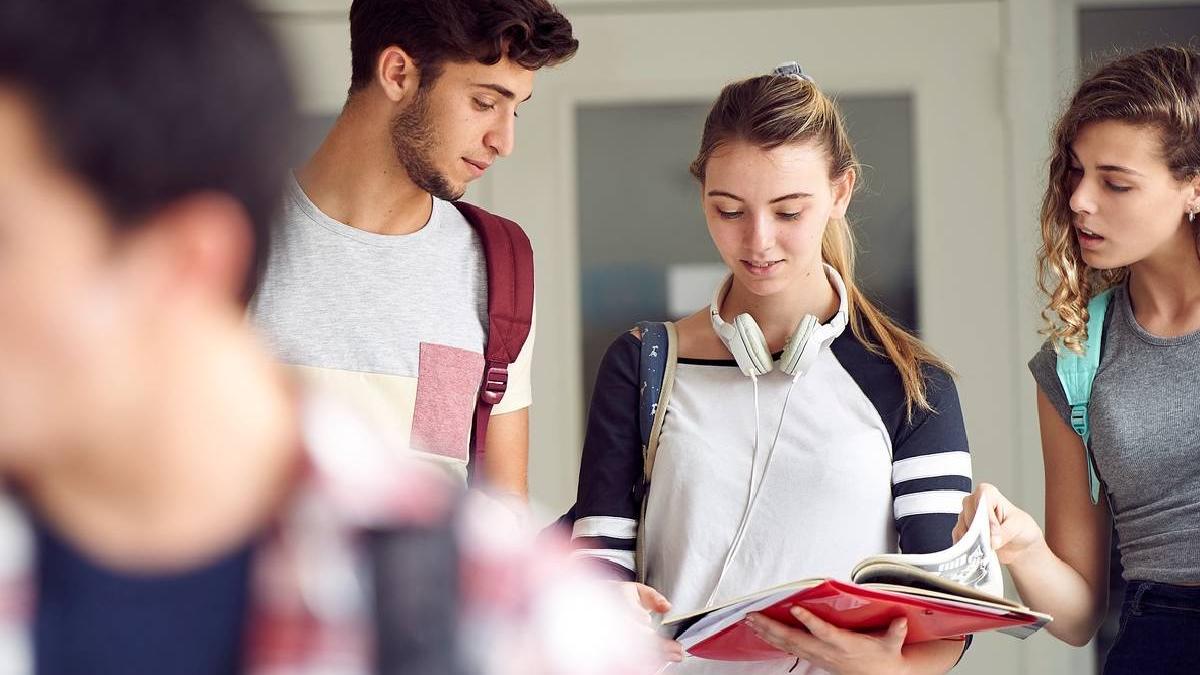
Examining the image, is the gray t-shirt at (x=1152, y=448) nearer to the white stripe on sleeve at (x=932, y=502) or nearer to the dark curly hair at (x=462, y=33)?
the white stripe on sleeve at (x=932, y=502)

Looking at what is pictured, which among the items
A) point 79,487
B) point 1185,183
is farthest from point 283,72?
point 1185,183

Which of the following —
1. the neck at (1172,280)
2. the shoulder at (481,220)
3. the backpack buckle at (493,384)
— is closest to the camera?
the neck at (1172,280)

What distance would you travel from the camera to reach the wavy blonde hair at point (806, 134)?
63.1 inches

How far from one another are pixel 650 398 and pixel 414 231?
413mm

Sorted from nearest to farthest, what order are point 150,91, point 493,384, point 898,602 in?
point 150,91 → point 898,602 → point 493,384

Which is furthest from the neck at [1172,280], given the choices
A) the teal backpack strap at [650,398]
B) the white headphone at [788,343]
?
the teal backpack strap at [650,398]

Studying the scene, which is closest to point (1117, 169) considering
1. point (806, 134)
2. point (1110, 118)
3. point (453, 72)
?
point (1110, 118)

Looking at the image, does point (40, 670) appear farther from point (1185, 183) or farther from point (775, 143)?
point (1185, 183)

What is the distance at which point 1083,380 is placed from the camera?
1.60 metres

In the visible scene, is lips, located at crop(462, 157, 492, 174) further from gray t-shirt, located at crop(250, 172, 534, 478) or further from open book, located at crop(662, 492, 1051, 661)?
open book, located at crop(662, 492, 1051, 661)

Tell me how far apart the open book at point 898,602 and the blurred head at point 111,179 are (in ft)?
2.65

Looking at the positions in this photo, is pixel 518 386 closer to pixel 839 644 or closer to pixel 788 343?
pixel 788 343

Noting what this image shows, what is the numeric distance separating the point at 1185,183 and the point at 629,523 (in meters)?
0.80

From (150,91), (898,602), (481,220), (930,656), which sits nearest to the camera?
(150,91)
